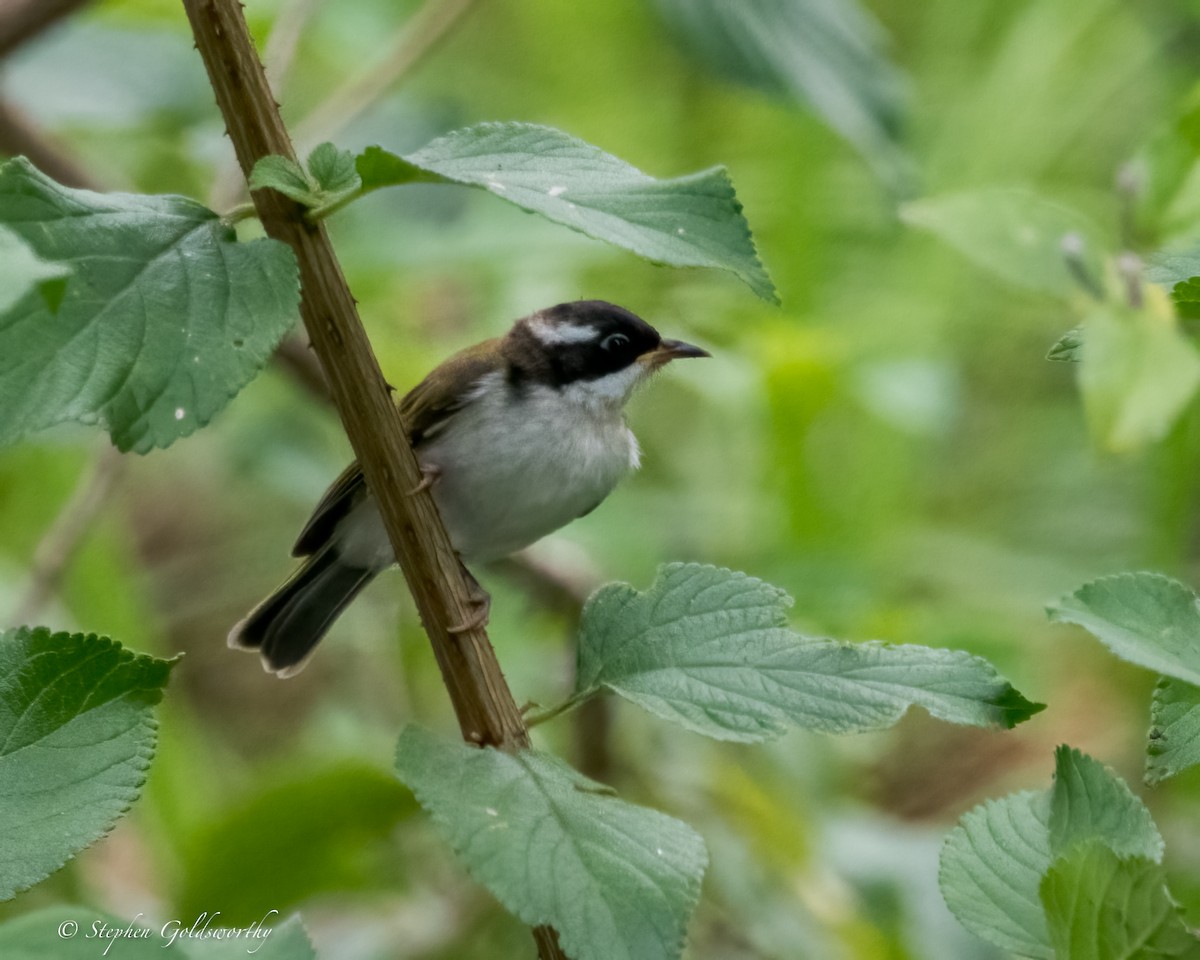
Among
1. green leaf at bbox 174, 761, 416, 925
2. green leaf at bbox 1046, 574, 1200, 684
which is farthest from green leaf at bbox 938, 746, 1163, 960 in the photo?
green leaf at bbox 174, 761, 416, 925

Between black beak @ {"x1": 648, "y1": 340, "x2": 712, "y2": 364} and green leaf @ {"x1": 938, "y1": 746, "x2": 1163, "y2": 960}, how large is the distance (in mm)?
1726

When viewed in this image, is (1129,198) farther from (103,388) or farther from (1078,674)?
(1078,674)

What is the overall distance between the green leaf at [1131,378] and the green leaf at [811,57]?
0.96 metres

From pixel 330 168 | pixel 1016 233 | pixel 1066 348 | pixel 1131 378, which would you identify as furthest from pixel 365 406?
pixel 1016 233

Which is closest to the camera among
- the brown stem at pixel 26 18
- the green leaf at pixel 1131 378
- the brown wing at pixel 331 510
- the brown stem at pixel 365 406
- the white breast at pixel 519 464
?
the brown stem at pixel 365 406

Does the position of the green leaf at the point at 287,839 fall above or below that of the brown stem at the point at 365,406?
below

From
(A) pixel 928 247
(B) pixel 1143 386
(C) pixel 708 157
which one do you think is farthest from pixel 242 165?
(C) pixel 708 157

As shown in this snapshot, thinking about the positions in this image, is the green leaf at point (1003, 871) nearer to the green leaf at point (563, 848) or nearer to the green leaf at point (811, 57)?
the green leaf at point (563, 848)

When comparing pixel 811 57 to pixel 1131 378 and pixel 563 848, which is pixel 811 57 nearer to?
pixel 1131 378

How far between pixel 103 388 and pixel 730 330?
2.94 metres

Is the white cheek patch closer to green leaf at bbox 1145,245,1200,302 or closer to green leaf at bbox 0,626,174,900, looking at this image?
green leaf at bbox 1145,245,1200,302

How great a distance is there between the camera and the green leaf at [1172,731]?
127 centimetres

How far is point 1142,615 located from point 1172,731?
121 millimetres

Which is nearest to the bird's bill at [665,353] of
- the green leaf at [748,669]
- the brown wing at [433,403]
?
the brown wing at [433,403]
